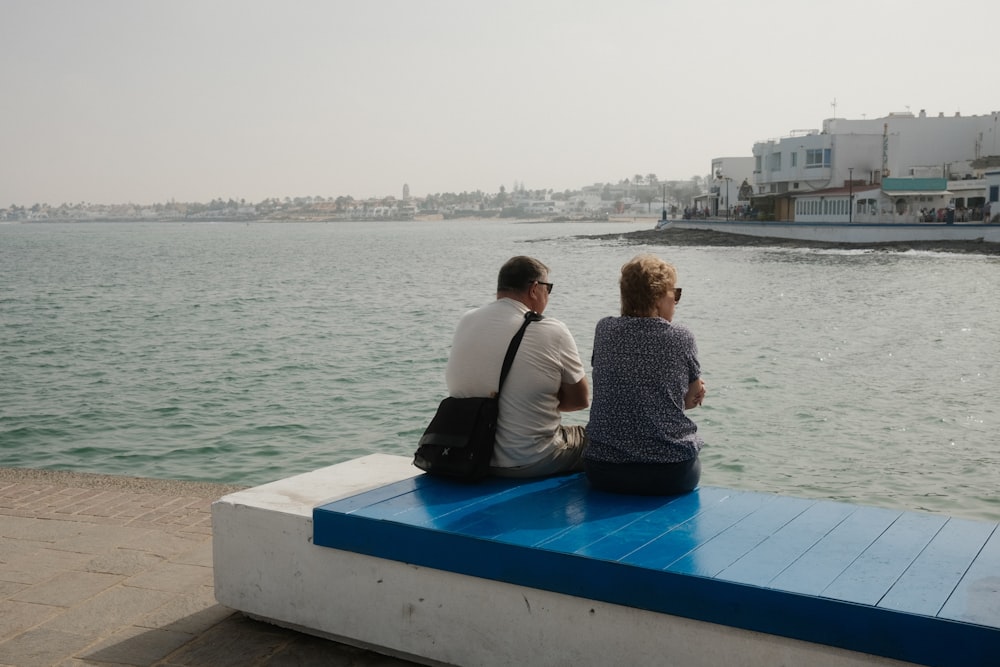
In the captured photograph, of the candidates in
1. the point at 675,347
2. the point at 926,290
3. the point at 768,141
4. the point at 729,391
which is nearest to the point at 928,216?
the point at 768,141

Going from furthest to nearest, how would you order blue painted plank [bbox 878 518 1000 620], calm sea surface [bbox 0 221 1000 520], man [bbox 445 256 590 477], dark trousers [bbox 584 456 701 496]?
calm sea surface [bbox 0 221 1000 520] → man [bbox 445 256 590 477] → dark trousers [bbox 584 456 701 496] → blue painted plank [bbox 878 518 1000 620]

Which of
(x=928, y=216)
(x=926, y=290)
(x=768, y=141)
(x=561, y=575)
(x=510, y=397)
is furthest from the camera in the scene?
(x=768, y=141)

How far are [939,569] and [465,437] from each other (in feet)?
6.46

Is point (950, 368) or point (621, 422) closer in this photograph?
point (621, 422)

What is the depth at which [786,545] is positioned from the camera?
3.73 meters

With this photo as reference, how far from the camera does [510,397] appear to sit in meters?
4.72

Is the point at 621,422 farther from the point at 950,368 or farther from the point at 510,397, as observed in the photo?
the point at 950,368

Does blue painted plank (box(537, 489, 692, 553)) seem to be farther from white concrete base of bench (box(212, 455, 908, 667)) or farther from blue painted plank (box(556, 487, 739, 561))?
white concrete base of bench (box(212, 455, 908, 667))

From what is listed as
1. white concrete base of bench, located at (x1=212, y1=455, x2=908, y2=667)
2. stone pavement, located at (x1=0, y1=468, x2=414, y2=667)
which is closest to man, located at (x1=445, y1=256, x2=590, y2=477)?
white concrete base of bench, located at (x1=212, y1=455, x2=908, y2=667)

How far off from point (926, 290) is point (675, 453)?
38988 millimetres

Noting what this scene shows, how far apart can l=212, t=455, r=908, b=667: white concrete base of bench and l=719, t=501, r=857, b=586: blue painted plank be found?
0.61 feet

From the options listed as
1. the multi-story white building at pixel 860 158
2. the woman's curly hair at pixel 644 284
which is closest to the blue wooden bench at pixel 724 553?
the woman's curly hair at pixel 644 284

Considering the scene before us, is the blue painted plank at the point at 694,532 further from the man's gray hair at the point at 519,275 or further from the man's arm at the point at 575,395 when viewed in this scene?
the man's gray hair at the point at 519,275

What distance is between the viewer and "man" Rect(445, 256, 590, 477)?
15.4 ft
